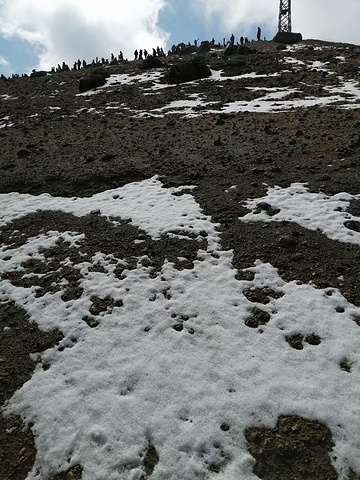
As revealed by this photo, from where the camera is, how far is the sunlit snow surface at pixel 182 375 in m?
3.83

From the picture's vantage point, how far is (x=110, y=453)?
3.82m

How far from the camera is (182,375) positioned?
4.61 metres

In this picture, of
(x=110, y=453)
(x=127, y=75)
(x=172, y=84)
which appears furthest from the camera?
(x=127, y=75)

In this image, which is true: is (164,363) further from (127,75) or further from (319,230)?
(127,75)

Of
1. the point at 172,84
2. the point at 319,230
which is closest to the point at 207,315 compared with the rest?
Answer: the point at 319,230

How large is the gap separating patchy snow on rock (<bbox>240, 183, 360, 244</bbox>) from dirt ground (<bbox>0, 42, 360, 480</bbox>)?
0.24 meters

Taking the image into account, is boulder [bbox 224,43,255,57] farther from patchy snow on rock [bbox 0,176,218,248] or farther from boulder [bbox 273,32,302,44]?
patchy snow on rock [bbox 0,176,218,248]

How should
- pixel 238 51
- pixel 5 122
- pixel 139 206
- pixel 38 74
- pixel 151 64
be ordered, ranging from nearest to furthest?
1. pixel 139 206
2. pixel 5 122
3. pixel 151 64
4. pixel 238 51
5. pixel 38 74

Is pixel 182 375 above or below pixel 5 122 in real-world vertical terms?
below

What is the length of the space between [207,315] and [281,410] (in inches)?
71.9

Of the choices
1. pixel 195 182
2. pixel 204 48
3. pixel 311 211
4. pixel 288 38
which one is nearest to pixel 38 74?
pixel 204 48

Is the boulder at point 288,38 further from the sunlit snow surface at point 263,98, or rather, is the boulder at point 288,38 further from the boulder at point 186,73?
the boulder at point 186,73

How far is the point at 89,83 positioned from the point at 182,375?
84.5 ft

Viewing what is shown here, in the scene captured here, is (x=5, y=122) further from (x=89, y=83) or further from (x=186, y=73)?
(x=186, y=73)
